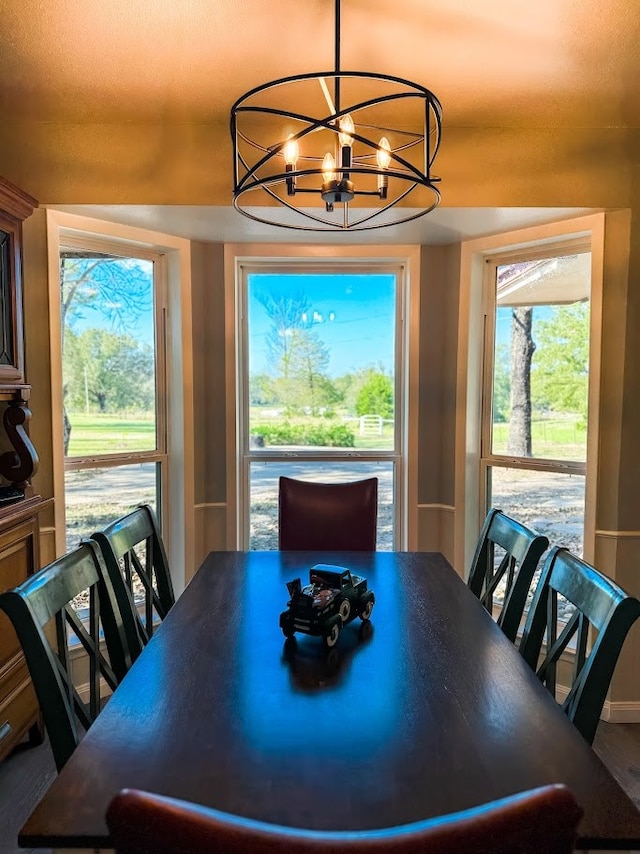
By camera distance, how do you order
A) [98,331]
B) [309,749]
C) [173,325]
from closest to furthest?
[309,749] → [98,331] → [173,325]

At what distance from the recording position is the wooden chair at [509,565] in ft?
5.44

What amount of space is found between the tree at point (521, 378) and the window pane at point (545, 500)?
0.49ft

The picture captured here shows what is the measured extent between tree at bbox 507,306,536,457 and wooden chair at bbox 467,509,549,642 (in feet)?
3.42

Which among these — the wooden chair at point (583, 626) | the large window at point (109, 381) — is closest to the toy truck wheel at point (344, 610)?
the wooden chair at point (583, 626)

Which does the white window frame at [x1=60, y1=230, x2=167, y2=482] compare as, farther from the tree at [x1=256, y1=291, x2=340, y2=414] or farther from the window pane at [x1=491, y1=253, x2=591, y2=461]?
the window pane at [x1=491, y1=253, x2=591, y2=461]

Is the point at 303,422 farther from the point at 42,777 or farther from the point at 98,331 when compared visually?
the point at 42,777

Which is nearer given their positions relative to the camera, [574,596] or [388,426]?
[574,596]

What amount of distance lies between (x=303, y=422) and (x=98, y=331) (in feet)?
3.99

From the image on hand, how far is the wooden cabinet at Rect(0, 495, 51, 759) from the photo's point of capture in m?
2.01

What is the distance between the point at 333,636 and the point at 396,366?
2.07m

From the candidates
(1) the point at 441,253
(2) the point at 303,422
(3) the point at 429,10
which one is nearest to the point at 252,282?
(2) the point at 303,422

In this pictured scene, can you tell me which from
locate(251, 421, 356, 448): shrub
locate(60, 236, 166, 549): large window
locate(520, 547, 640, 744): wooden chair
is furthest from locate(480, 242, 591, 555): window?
locate(60, 236, 166, 549): large window

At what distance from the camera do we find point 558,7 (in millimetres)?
1681

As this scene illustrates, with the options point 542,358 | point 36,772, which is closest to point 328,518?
point 542,358
